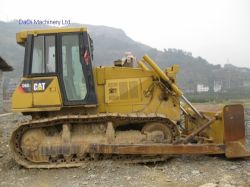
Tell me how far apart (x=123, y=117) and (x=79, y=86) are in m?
1.15

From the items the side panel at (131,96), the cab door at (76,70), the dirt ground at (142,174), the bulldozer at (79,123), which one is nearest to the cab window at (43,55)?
the bulldozer at (79,123)

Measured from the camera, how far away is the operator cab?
8.64 meters

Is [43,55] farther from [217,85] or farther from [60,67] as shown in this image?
[217,85]

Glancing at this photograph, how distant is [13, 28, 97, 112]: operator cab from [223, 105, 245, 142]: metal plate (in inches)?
108

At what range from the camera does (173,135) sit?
8.59m

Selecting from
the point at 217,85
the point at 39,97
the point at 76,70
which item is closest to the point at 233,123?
the point at 76,70

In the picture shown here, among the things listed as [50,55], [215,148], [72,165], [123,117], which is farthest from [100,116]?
[215,148]

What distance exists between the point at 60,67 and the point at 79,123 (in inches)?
48.8

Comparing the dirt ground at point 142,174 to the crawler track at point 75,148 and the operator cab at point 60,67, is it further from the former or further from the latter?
the operator cab at point 60,67

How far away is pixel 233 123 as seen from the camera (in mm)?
8430

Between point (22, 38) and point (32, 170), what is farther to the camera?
point (22, 38)

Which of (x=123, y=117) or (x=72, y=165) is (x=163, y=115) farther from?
(x=72, y=165)

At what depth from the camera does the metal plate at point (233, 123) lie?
838 cm

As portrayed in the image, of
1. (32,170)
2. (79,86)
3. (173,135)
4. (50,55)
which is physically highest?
(50,55)
